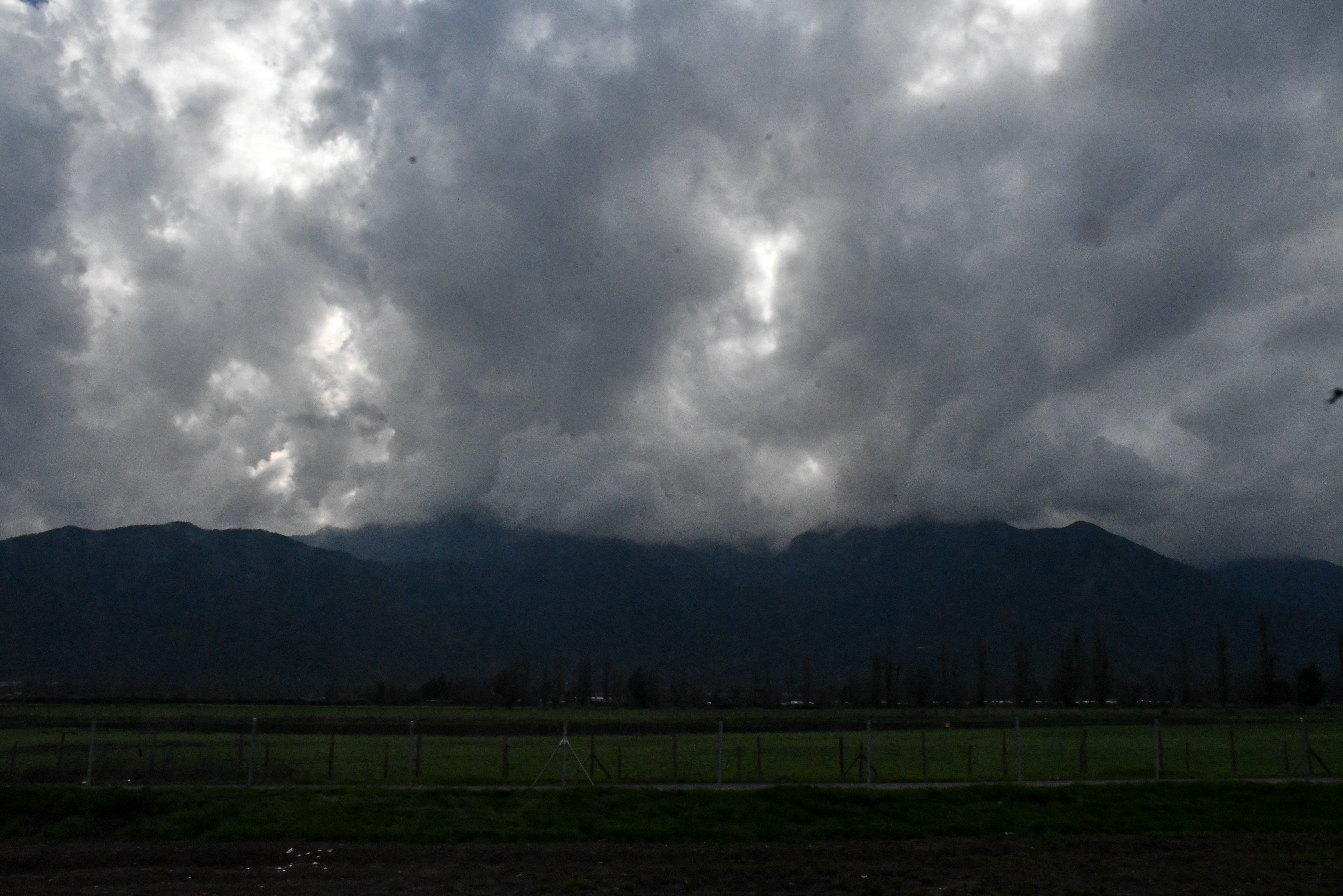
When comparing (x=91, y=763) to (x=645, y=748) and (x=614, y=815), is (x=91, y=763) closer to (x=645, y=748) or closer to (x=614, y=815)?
(x=614, y=815)

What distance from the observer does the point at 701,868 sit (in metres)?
22.7

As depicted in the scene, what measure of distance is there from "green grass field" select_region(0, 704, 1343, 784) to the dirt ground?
9736mm

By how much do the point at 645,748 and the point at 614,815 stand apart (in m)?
38.8

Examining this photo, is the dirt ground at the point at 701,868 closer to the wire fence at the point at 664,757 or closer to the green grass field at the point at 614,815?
the green grass field at the point at 614,815

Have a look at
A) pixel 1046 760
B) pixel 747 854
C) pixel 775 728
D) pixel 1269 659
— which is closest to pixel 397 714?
pixel 775 728

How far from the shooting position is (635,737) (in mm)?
81750

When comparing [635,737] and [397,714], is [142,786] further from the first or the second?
[397,714]

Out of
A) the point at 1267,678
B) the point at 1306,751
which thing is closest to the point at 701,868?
the point at 1306,751

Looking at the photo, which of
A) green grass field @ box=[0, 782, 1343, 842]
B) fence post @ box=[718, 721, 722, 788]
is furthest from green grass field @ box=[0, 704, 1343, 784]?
green grass field @ box=[0, 782, 1343, 842]

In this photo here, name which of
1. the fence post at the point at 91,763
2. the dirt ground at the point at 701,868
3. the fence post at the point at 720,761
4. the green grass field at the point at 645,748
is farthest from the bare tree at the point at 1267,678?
the fence post at the point at 91,763

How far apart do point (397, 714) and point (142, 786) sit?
358ft

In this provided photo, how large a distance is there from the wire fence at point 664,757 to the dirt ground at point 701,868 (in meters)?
8.85

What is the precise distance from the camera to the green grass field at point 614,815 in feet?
88.1

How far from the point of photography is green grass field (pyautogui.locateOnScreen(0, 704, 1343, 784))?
4016cm
